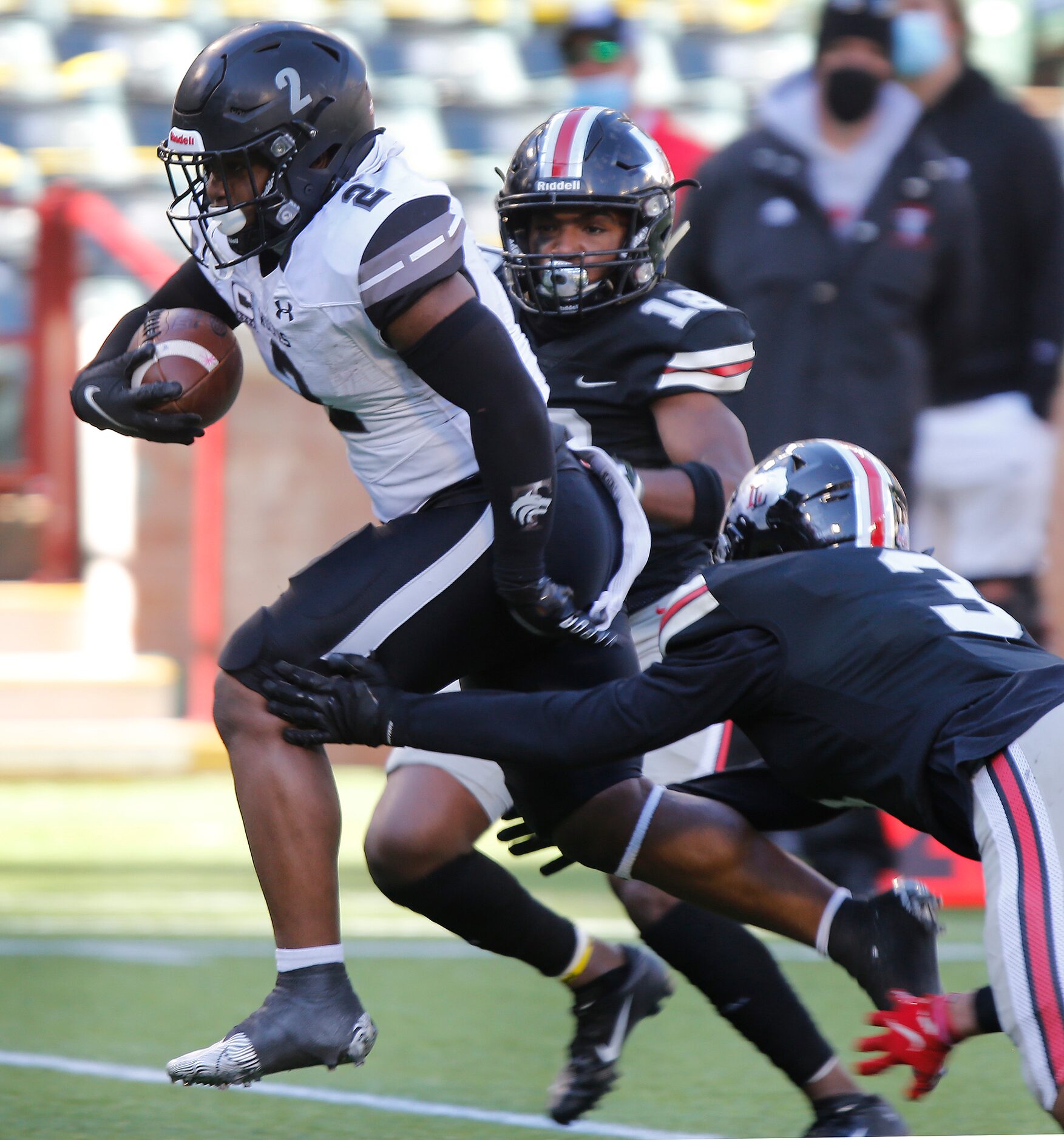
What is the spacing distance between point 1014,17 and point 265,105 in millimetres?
8955

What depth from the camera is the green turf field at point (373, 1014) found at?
3.21m

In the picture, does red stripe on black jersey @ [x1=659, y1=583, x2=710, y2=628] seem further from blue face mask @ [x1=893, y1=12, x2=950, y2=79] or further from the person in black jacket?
blue face mask @ [x1=893, y1=12, x2=950, y2=79]

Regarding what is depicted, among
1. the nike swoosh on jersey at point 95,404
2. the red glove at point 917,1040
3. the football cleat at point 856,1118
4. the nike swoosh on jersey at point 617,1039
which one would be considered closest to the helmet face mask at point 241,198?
the nike swoosh on jersey at point 95,404

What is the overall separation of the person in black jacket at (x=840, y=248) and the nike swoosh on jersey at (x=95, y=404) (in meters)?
2.30

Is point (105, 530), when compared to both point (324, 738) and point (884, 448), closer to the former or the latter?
point (884, 448)

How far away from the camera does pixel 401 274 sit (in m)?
2.56

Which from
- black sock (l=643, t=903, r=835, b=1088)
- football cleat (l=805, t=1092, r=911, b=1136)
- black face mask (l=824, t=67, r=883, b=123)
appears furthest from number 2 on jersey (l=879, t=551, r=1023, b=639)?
black face mask (l=824, t=67, r=883, b=123)

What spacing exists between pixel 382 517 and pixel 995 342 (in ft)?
9.21

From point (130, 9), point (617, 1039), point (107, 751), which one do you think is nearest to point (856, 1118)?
point (617, 1039)

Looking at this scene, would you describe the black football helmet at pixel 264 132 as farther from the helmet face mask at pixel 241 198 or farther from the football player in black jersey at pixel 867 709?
the football player in black jersey at pixel 867 709

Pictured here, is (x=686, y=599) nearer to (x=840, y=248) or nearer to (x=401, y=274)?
(x=401, y=274)

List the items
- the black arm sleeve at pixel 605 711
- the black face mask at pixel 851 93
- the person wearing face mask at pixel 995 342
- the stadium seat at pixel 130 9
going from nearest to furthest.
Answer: the black arm sleeve at pixel 605 711 < the black face mask at pixel 851 93 < the person wearing face mask at pixel 995 342 < the stadium seat at pixel 130 9

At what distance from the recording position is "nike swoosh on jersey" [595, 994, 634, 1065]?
3229 millimetres

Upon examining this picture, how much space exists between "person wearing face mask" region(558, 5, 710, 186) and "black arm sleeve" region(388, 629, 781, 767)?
3072mm
